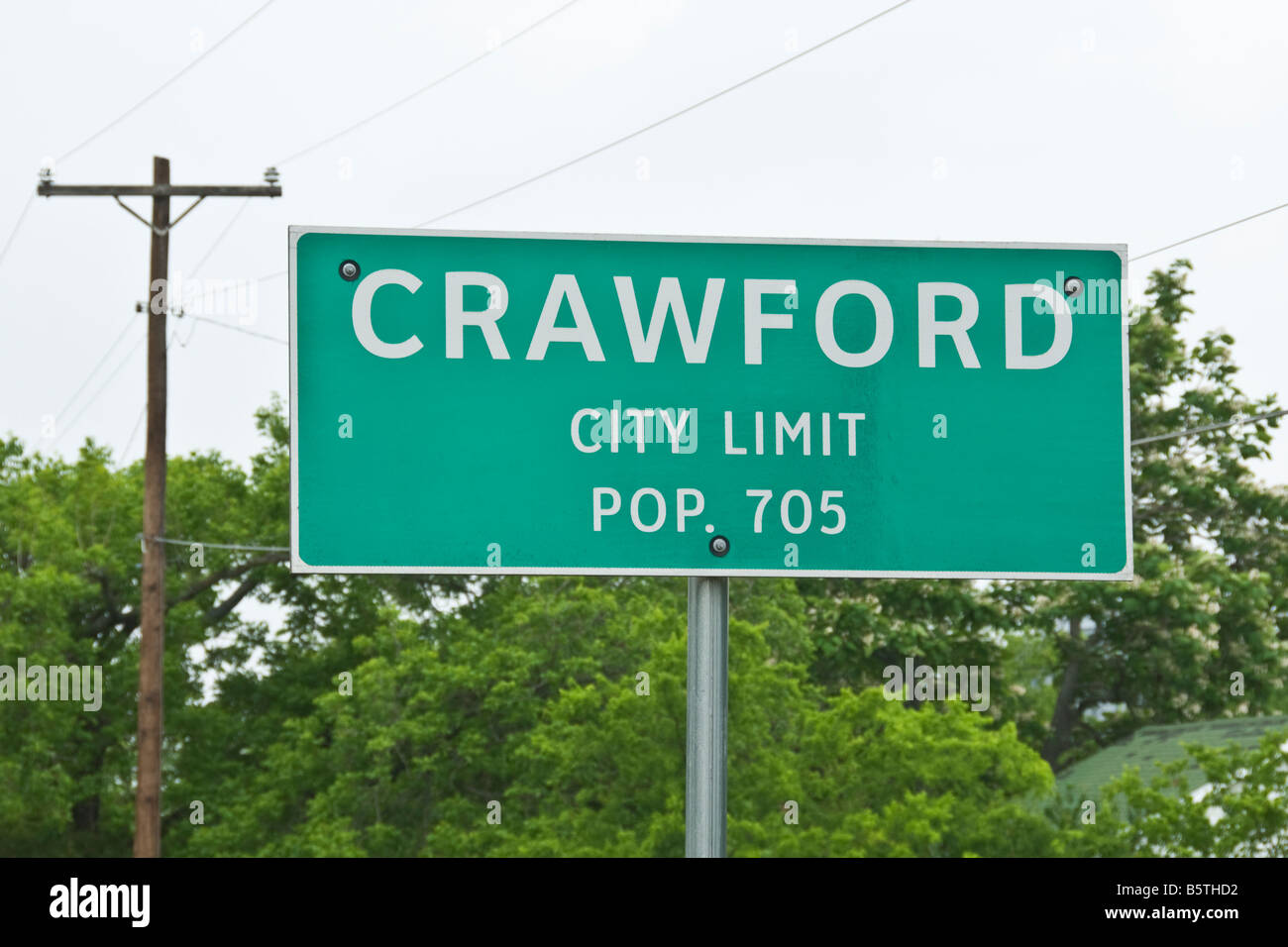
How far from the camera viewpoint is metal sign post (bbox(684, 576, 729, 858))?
2326mm

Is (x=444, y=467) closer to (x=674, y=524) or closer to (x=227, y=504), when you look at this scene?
(x=674, y=524)

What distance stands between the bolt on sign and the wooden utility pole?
16.0 meters

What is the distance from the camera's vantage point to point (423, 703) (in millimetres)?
26031

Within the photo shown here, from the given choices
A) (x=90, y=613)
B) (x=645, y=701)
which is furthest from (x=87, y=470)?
(x=645, y=701)

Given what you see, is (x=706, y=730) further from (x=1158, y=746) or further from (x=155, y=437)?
(x=1158, y=746)

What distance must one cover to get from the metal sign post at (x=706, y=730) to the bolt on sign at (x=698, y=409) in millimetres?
108

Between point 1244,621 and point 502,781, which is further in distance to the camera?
point 1244,621

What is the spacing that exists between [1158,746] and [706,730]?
26.2 m

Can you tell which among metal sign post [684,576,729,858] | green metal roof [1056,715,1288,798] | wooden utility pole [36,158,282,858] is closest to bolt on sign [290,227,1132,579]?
metal sign post [684,576,729,858]

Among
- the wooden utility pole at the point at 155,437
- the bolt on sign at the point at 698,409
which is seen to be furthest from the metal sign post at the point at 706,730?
the wooden utility pole at the point at 155,437

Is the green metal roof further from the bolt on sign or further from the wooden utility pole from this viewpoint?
the bolt on sign

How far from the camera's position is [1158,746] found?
26.4m

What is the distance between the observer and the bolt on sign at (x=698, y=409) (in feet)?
8.30

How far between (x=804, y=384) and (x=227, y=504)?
3026 centimetres
